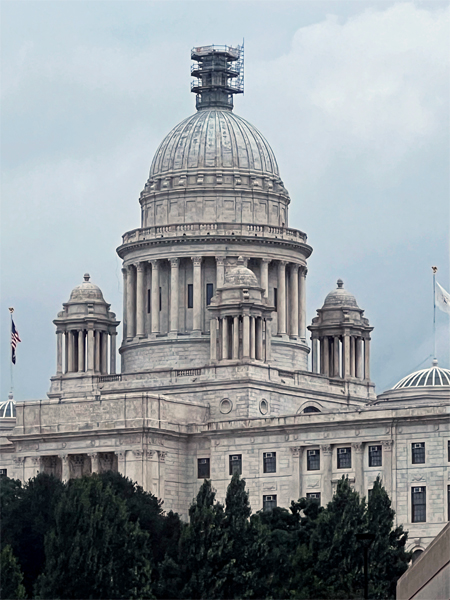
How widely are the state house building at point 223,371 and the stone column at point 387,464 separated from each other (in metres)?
0.15

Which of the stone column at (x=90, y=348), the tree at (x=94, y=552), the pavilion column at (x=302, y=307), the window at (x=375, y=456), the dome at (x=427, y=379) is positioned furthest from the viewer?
the pavilion column at (x=302, y=307)

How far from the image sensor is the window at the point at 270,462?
150000mm

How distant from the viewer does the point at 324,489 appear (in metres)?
147

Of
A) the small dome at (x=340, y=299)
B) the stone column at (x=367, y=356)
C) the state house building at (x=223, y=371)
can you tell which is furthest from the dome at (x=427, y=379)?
the small dome at (x=340, y=299)

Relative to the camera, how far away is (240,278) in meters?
160

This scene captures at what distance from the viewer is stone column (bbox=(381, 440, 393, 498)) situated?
14400 centimetres

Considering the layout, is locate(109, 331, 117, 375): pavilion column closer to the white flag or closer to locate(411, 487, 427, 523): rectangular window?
the white flag

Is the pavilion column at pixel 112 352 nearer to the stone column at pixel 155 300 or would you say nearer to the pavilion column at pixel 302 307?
the stone column at pixel 155 300

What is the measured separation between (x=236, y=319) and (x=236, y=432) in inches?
434

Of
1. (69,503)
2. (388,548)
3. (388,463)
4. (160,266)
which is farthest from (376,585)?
(160,266)

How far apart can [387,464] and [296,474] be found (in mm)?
7564

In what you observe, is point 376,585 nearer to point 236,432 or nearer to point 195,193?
point 236,432

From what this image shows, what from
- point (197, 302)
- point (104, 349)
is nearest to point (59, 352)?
point (104, 349)

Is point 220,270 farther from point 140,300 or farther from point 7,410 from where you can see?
point 7,410
